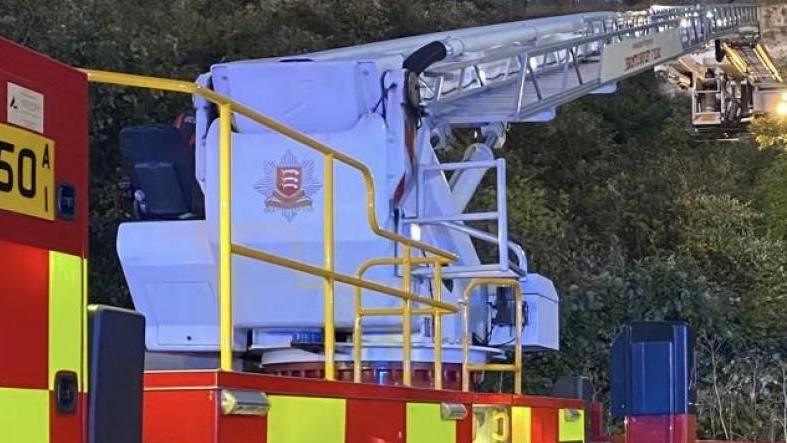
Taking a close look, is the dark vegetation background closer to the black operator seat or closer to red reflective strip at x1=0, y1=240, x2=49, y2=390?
the black operator seat

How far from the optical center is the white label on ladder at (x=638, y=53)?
9.27 m

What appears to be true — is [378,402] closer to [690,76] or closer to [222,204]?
[222,204]

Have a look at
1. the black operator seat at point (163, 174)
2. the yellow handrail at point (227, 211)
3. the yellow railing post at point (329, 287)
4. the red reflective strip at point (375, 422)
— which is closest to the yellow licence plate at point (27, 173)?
the yellow handrail at point (227, 211)

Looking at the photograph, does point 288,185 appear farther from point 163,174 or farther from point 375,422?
point 375,422

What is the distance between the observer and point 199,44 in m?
12.5

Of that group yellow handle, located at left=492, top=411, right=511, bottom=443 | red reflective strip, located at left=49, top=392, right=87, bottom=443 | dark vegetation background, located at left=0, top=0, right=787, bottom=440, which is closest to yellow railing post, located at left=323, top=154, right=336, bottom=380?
yellow handle, located at left=492, top=411, right=511, bottom=443

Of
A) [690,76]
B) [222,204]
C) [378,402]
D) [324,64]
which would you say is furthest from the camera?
[690,76]

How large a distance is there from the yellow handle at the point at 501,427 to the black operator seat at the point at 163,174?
171 cm

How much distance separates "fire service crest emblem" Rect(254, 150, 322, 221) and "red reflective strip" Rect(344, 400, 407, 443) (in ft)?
5.39

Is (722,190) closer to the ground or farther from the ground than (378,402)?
farther from the ground

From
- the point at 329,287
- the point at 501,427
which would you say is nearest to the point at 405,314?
the point at 329,287

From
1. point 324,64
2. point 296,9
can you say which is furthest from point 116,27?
point 324,64

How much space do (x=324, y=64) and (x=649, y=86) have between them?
16.6 metres

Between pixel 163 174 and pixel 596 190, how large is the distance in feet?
41.0
